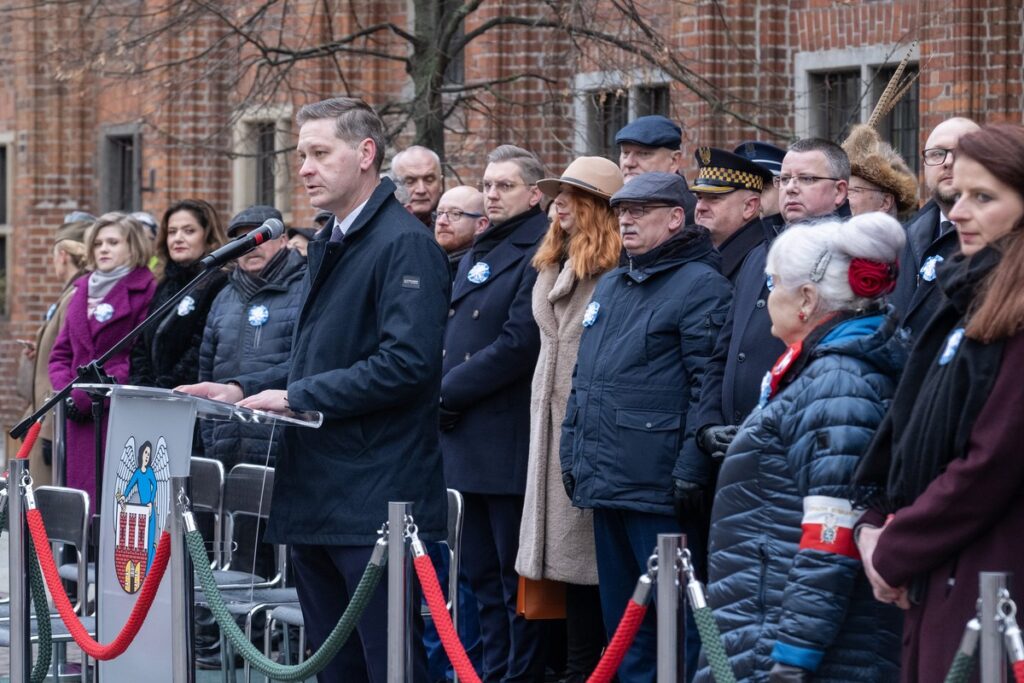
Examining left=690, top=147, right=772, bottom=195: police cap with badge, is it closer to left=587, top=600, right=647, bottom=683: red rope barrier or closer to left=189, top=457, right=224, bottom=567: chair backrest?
left=189, top=457, right=224, bottom=567: chair backrest

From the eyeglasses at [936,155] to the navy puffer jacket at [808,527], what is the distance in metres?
2.09

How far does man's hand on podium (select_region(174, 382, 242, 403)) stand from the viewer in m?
5.69

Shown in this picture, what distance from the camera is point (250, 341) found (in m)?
8.78

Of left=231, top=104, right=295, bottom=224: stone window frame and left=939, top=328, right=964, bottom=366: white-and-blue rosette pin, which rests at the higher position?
left=231, top=104, right=295, bottom=224: stone window frame

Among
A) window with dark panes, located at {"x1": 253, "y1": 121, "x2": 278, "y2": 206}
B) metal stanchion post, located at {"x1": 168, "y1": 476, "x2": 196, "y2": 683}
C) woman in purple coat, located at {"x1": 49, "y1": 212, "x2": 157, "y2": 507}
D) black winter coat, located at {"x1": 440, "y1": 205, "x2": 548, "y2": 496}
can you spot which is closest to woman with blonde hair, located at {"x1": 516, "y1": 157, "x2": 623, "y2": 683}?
black winter coat, located at {"x1": 440, "y1": 205, "x2": 548, "y2": 496}

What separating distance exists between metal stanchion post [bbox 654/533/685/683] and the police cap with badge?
116 inches

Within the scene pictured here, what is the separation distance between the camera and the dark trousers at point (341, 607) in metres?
5.76

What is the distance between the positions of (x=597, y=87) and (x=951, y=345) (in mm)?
A: 8995

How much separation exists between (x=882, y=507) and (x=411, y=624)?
1557 millimetres

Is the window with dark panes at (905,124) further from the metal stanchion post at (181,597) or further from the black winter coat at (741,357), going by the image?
the metal stanchion post at (181,597)

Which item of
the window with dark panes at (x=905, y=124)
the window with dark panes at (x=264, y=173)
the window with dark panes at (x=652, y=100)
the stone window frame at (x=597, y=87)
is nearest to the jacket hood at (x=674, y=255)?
the stone window frame at (x=597, y=87)

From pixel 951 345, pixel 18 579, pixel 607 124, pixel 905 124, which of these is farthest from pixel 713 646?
pixel 607 124

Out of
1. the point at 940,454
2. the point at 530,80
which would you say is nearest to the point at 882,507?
the point at 940,454

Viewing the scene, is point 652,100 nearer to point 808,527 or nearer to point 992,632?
point 808,527
